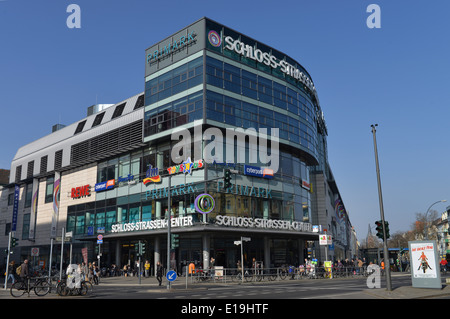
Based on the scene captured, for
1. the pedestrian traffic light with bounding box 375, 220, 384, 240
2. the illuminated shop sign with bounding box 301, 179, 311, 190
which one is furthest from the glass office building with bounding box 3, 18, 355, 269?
the pedestrian traffic light with bounding box 375, 220, 384, 240

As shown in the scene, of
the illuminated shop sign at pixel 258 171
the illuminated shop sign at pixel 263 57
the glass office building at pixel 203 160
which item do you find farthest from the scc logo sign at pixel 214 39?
the illuminated shop sign at pixel 258 171

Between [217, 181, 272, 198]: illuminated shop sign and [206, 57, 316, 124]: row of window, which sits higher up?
[206, 57, 316, 124]: row of window

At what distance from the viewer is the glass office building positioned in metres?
41.2

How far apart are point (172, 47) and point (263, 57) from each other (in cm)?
1007

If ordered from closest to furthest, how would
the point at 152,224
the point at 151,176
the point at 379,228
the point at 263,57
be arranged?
the point at 379,228 < the point at 152,224 < the point at 151,176 < the point at 263,57

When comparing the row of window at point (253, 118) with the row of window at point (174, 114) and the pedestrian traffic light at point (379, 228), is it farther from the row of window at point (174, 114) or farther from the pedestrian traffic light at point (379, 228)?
the pedestrian traffic light at point (379, 228)

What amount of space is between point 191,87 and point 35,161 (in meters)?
36.3

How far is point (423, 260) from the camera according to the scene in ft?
72.1

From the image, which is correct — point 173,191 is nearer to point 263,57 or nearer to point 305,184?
point 305,184

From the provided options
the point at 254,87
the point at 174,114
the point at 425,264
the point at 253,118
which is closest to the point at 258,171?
the point at 253,118

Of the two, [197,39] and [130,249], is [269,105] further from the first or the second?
[130,249]

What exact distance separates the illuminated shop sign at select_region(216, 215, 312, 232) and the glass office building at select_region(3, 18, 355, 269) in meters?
0.13

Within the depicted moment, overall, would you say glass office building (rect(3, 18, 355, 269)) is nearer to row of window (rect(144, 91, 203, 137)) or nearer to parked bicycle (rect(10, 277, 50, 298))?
row of window (rect(144, 91, 203, 137))
